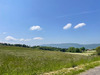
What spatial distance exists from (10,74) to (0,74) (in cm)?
74

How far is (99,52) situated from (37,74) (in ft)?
114

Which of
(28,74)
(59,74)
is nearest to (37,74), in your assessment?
(28,74)

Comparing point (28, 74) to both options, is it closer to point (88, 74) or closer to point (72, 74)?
point (72, 74)

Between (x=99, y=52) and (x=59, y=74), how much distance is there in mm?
34149

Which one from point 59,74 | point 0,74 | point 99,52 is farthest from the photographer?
point 99,52

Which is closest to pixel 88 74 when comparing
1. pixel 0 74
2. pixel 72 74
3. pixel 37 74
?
pixel 72 74

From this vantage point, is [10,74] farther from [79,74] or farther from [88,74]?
[88,74]

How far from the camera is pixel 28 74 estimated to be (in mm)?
6852

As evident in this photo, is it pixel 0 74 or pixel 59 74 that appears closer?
pixel 59 74

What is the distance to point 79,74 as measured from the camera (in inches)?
262

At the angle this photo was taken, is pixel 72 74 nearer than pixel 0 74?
Yes

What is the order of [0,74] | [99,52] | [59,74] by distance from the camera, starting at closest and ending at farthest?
[59,74] < [0,74] < [99,52]

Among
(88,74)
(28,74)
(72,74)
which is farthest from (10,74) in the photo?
(88,74)

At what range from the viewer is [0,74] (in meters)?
7.10
